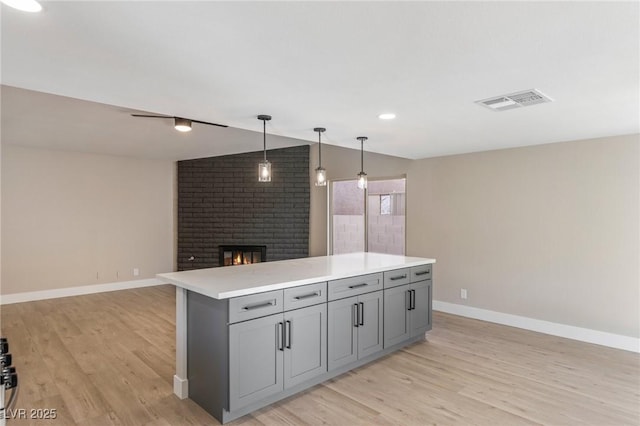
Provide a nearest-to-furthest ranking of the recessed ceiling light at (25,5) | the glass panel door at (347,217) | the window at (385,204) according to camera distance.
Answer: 1. the recessed ceiling light at (25,5)
2. the window at (385,204)
3. the glass panel door at (347,217)

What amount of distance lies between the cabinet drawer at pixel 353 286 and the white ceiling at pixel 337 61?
1.35 meters

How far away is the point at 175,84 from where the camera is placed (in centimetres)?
221

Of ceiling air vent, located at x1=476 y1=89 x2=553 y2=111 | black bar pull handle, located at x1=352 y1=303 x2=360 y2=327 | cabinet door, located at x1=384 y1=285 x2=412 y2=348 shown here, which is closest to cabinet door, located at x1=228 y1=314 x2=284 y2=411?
black bar pull handle, located at x1=352 y1=303 x2=360 y2=327

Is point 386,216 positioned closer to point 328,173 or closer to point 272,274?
point 328,173

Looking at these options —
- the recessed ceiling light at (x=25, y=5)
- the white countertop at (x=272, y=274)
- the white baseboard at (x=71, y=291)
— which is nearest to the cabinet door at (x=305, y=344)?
the white countertop at (x=272, y=274)

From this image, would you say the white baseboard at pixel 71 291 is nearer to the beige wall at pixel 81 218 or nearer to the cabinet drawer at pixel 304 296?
the beige wall at pixel 81 218

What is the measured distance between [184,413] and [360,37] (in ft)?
8.34

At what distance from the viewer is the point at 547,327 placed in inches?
161

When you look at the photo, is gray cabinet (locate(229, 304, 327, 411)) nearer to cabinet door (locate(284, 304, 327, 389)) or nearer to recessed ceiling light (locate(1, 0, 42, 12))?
cabinet door (locate(284, 304, 327, 389))

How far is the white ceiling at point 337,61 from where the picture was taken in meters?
1.42

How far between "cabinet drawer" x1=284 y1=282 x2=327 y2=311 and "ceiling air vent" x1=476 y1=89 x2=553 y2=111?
1778 mm

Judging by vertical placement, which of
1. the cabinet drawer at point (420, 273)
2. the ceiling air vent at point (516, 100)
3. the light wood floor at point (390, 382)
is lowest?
the light wood floor at point (390, 382)

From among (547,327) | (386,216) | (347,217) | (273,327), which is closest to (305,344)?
(273,327)

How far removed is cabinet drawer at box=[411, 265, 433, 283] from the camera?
3711mm
